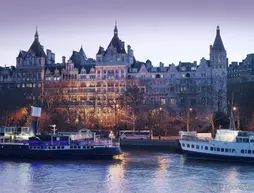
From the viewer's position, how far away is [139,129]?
78938 millimetres

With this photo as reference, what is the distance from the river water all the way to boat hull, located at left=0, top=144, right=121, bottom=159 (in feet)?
5.25

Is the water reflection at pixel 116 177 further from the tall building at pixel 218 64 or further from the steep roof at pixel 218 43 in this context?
the steep roof at pixel 218 43

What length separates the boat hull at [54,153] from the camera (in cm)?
5084

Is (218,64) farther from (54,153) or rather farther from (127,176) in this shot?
(127,176)

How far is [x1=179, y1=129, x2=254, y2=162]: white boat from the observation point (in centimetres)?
4828

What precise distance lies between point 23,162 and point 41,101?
Result: 47701 mm

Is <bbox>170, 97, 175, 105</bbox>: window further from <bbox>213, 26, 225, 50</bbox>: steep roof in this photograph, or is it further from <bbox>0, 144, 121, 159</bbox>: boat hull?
<bbox>0, 144, 121, 159</bbox>: boat hull

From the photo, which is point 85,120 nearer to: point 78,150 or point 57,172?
point 78,150

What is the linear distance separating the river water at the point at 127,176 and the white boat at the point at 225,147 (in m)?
1.67

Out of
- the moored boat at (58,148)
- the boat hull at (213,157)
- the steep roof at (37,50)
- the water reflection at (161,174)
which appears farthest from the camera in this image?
the steep roof at (37,50)

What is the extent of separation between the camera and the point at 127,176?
130 feet

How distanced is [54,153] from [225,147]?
19481mm

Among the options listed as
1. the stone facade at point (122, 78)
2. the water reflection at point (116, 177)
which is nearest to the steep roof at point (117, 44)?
the stone facade at point (122, 78)

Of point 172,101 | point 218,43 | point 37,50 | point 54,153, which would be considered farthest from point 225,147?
point 37,50
